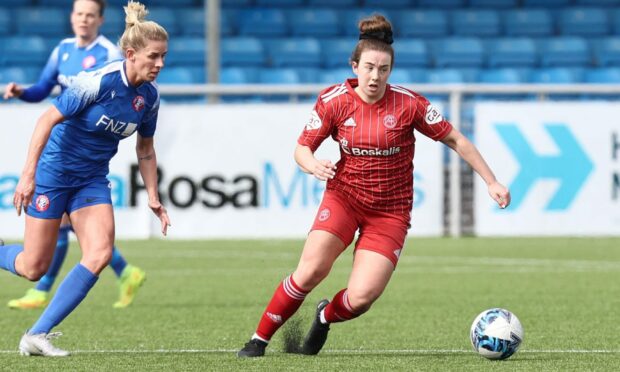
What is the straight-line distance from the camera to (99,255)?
6.50 metres

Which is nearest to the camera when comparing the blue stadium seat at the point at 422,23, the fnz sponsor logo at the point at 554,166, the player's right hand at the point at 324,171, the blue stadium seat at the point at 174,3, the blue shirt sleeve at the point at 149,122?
the player's right hand at the point at 324,171

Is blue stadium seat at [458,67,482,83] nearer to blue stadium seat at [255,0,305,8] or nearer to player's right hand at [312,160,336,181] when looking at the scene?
blue stadium seat at [255,0,305,8]

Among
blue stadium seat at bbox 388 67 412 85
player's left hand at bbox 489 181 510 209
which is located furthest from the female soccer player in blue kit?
blue stadium seat at bbox 388 67 412 85

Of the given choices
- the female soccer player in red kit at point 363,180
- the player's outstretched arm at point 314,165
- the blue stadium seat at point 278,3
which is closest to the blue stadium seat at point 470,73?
the blue stadium seat at point 278,3

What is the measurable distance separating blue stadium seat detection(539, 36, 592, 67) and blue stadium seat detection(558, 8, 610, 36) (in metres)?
0.66

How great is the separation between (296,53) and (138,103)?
1319 centimetres

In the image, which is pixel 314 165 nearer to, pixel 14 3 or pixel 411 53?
pixel 411 53

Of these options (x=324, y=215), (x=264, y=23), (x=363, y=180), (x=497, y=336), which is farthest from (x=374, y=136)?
(x=264, y=23)

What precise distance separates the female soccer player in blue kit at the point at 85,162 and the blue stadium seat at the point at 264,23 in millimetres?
13445

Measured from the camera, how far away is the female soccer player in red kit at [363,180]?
20.7 feet

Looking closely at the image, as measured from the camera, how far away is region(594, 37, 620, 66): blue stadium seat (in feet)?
66.5

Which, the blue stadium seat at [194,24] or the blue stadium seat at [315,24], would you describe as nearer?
the blue stadium seat at [194,24]

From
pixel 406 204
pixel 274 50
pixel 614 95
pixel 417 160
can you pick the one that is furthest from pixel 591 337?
pixel 274 50

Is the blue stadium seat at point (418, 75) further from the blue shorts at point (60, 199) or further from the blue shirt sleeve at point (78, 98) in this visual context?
the blue shirt sleeve at point (78, 98)
